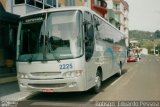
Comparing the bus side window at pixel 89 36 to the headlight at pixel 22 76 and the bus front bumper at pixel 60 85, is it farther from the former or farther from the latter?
the headlight at pixel 22 76

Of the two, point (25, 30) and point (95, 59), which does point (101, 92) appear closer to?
point (95, 59)

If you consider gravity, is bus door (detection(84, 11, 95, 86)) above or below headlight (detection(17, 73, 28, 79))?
above

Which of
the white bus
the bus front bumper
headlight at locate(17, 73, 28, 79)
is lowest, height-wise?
the bus front bumper

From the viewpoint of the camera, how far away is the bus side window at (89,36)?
33.5 ft

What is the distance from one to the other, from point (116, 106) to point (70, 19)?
318 cm

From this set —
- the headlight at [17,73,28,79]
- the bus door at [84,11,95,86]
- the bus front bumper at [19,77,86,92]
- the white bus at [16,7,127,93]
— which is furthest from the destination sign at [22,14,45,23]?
the bus front bumper at [19,77,86,92]

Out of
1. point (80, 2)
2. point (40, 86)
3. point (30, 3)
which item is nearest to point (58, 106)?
point (40, 86)

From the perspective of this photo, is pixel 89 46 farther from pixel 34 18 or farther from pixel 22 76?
pixel 22 76

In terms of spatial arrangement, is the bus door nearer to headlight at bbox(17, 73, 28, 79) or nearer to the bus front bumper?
the bus front bumper

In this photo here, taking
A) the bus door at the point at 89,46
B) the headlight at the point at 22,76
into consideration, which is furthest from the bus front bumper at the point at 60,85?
the bus door at the point at 89,46

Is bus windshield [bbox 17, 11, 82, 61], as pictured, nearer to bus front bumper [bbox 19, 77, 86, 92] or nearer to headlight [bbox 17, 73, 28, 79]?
headlight [bbox 17, 73, 28, 79]

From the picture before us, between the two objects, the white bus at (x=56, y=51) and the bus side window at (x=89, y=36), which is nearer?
the white bus at (x=56, y=51)

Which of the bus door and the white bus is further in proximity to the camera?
the bus door

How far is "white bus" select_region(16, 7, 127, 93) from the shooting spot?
380 inches
